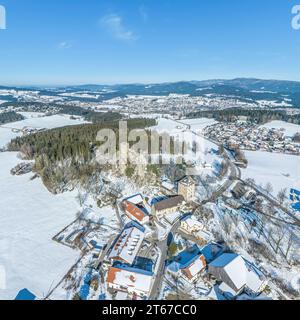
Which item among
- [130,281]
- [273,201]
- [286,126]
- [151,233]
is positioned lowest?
[151,233]

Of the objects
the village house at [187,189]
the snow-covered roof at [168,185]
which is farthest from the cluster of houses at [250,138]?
the village house at [187,189]

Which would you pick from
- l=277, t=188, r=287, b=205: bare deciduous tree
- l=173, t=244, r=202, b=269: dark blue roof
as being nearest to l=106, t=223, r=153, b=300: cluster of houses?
l=173, t=244, r=202, b=269: dark blue roof

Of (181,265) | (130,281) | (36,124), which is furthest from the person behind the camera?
(36,124)

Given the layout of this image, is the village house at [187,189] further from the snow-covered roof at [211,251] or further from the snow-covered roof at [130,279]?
the snow-covered roof at [130,279]

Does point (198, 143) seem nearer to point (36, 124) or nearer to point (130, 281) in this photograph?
point (130, 281)

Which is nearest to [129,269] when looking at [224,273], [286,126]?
[224,273]

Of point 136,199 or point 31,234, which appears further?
point 136,199
